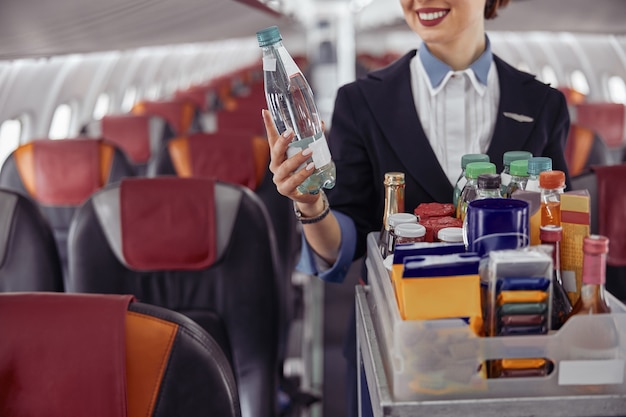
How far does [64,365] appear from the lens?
4.33 ft

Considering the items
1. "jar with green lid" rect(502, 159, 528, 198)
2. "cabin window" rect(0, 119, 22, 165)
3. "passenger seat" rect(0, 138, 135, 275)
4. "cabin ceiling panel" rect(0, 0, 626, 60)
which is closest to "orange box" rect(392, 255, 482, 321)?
"jar with green lid" rect(502, 159, 528, 198)

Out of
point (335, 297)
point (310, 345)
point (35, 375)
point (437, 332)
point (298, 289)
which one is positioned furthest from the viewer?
point (335, 297)

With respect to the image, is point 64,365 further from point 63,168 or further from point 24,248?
point 63,168

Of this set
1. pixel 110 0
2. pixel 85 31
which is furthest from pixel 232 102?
pixel 110 0

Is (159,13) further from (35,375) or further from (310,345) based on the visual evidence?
(35,375)

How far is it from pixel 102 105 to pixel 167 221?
267 inches

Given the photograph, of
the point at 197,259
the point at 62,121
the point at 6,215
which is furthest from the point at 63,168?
the point at 62,121

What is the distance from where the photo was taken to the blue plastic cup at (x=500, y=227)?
105 cm

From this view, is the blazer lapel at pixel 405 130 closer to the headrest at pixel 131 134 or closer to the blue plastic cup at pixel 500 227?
the blue plastic cup at pixel 500 227

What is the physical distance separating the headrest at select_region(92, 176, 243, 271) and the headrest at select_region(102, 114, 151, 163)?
2.78 meters

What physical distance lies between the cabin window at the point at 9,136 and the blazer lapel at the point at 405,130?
4345 mm

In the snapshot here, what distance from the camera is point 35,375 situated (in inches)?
52.0

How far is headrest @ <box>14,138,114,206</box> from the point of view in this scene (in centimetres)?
347

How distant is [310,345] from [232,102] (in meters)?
3.66
